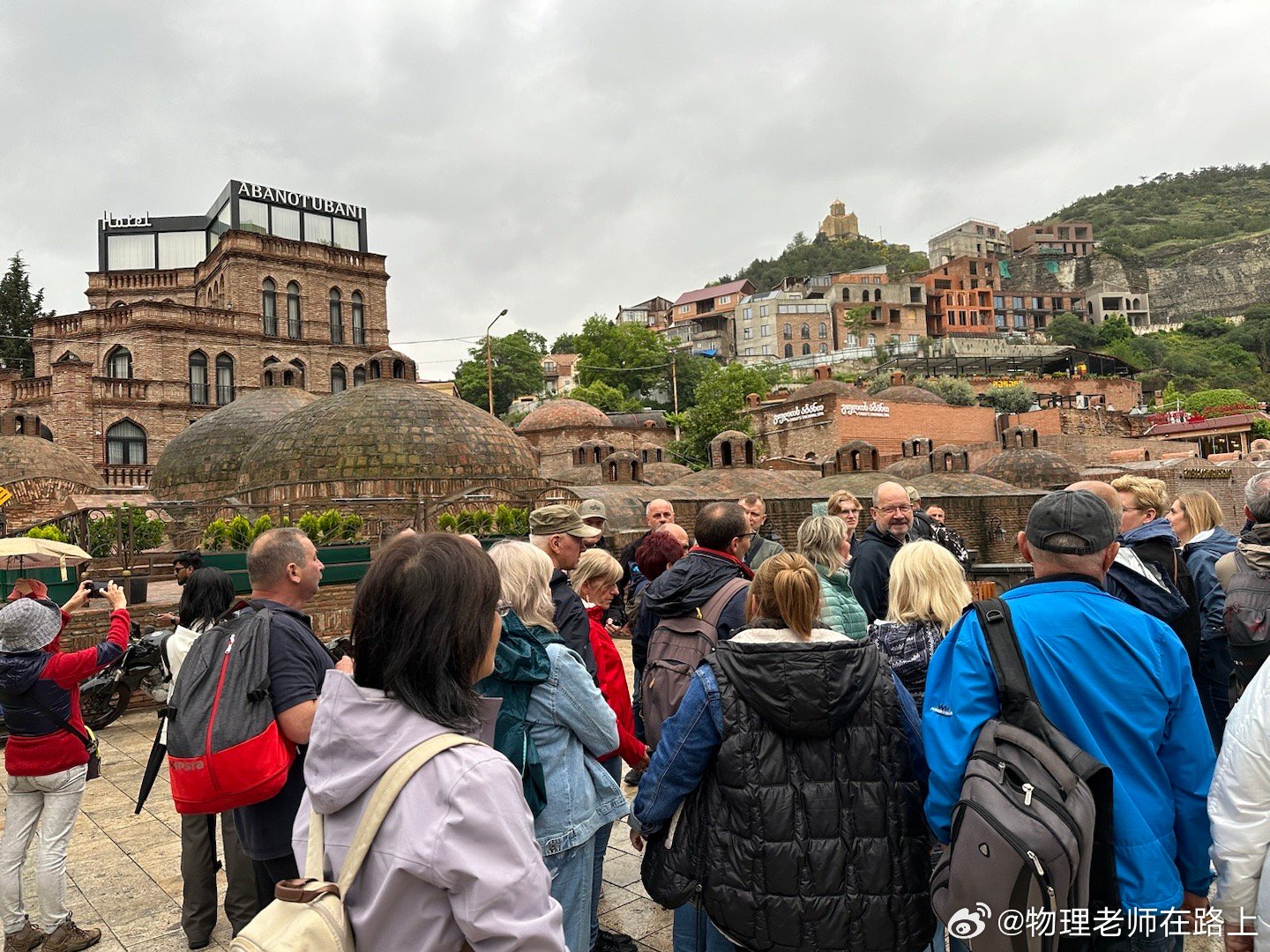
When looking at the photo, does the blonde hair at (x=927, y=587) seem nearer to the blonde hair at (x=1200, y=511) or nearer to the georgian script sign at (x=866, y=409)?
the blonde hair at (x=1200, y=511)

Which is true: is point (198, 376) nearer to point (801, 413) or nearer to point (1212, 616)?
point (801, 413)

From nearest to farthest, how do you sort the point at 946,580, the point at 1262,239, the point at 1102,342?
the point at 946,580, the point at 1102,342, the point at 1262,239

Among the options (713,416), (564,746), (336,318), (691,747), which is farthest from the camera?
(713,416)

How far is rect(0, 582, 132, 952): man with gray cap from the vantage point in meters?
4.04

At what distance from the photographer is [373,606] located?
1.77 meters

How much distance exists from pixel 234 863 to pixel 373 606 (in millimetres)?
3096

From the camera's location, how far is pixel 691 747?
2670 mm

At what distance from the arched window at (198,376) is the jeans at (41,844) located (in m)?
38.8

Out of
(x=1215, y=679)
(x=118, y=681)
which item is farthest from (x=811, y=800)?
(x=118, y=681)

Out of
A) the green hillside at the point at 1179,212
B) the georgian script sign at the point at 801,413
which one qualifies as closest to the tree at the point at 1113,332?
the green hillside at the point at 1179,212

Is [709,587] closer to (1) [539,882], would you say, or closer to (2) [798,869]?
(2) [798,869]

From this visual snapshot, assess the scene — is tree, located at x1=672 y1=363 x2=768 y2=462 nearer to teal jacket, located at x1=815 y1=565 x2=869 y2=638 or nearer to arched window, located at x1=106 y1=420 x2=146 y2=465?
arched window, located at x1=106 y1=420 x2=146 y2=465

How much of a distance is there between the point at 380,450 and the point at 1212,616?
16557mm

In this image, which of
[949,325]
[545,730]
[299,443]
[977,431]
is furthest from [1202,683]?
[949,325]
